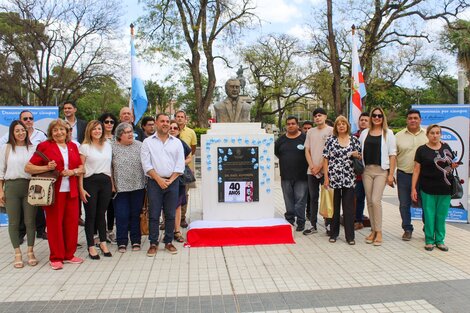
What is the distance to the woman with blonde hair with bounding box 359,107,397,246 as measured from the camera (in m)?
5.60

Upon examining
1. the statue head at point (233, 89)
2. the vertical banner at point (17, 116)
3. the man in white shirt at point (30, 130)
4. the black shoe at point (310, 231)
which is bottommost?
the black shoe at point (310, 231)

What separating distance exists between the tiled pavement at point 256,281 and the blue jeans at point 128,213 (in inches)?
12.1

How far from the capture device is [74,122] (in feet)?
20.5

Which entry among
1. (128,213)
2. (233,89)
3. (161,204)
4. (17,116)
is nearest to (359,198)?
(233,89)

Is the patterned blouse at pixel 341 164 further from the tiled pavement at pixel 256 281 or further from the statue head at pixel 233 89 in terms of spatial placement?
the statue head at pixel 233 89

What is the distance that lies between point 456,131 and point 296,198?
3.01 metres

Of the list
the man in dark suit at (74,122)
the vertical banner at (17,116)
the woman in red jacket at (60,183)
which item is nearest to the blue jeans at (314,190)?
the woman in red jacket at (60,183)

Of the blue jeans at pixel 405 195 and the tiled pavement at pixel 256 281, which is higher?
the blue jeans at pixel 405 195

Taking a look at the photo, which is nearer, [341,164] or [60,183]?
[60,183]

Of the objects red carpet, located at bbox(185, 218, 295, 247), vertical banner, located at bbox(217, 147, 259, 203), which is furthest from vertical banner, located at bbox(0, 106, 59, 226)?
red carpet, located at bbox(185, 218, 295, 247)

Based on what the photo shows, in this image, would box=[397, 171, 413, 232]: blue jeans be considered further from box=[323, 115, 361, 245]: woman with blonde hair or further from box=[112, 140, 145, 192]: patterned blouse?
box=[112, 140, 145, 192]: patterned blouse

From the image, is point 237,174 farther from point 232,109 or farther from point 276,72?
point 276,72

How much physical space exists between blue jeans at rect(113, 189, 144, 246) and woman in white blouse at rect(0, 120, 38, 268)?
1006 millimetres

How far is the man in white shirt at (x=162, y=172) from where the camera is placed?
5.09m
